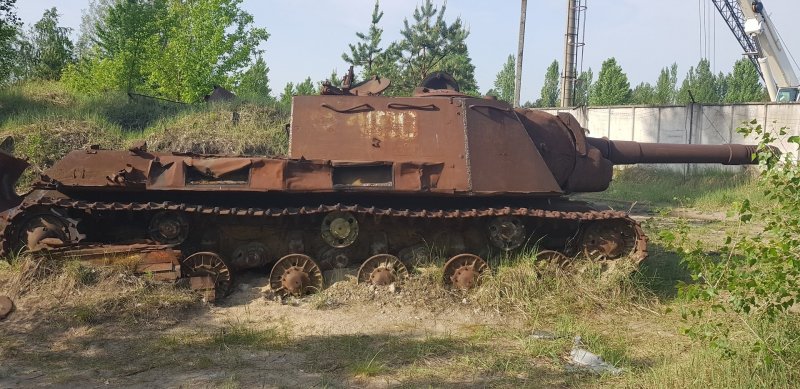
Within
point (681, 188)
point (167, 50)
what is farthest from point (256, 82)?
point (681, 188)

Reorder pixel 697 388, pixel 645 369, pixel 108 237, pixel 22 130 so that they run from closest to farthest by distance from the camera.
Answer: pixel 697 388 < pixel 645 369 < pixel 108 237 < pixel 22 130

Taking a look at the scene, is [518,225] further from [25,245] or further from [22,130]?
[22,130]

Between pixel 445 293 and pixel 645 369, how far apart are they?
2686 mm

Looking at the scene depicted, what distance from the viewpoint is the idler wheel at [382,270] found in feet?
25.4

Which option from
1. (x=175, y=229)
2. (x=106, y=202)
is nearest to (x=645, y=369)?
(x=175, y=229)

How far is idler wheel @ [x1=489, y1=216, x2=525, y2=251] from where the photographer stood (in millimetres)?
7762

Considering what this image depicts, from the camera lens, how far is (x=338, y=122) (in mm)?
8031

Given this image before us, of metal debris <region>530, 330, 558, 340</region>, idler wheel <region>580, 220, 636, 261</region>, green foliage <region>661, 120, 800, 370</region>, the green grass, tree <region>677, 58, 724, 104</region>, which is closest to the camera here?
green foliage <region>661, 120, 800, 370</region>

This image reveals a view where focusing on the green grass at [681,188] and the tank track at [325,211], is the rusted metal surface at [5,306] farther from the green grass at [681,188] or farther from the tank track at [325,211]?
the green grass at [681,188]

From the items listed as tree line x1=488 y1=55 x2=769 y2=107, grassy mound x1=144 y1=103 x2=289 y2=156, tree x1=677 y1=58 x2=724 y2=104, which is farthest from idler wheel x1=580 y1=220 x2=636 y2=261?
tree x1=677 y1=58 x2=724 y2=104

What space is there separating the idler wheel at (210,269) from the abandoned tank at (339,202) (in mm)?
13

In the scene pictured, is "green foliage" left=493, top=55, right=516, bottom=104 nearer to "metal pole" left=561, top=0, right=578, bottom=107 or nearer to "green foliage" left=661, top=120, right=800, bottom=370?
"metal pole" left=561, top=0, right=578, bottom=107

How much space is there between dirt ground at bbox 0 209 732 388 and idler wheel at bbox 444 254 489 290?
170 millimetres

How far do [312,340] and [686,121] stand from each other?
18.4 metres
